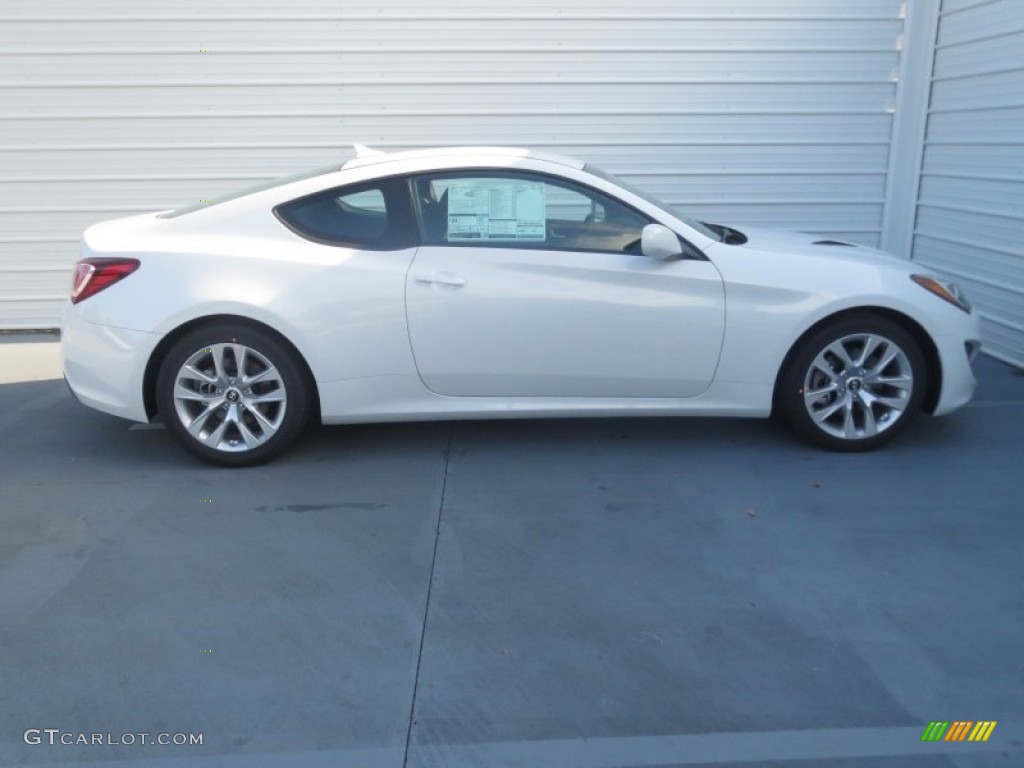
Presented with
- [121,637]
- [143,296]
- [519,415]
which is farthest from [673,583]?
[143,296]

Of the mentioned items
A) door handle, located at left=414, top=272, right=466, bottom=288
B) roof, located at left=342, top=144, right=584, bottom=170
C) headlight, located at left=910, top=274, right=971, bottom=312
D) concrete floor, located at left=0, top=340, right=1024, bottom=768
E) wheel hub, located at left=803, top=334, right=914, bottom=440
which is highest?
roof, located at left=342, top=144, right=584, bottom=170

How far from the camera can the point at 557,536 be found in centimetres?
431

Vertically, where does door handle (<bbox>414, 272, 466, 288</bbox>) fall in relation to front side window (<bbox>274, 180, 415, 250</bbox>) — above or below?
below

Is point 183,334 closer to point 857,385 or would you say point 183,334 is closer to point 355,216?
point 355,216

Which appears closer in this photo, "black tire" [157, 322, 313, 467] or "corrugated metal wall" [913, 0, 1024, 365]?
"black tire" [157, 322, 313, 467]

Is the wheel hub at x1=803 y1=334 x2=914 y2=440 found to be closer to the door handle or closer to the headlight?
the headlight

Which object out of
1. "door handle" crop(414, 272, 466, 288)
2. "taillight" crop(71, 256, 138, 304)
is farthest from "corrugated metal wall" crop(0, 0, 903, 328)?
"door handle" crop(414, 272, 466, 288)

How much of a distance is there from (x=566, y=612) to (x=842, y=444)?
2203 millimetres

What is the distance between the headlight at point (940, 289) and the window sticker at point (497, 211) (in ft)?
6.31

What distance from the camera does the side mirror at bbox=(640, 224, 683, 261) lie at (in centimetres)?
491

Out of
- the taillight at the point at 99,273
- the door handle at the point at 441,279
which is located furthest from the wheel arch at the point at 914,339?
the taillight at the point at 99,273

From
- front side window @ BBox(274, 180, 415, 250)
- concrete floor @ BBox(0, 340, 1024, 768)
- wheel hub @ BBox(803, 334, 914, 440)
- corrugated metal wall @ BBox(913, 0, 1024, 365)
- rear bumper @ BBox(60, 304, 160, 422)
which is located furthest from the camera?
corrugated metal wall @ BBox(913, 0, 1024, 365)

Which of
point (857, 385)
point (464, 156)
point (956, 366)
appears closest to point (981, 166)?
point (956, 366)

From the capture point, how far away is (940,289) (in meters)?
5.24
